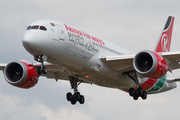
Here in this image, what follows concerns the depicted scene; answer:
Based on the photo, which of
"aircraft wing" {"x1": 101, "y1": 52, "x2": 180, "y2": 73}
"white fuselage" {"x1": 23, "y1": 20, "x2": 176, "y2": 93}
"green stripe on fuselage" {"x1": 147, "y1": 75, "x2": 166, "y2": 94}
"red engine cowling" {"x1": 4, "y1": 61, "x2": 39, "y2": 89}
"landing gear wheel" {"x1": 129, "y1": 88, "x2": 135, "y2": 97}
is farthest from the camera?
"green stripe on fuselage" {"x1": 147, "y1": 75, "x2": 166, "y2": 94}

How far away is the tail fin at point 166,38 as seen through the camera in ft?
141

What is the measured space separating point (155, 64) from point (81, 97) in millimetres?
9652

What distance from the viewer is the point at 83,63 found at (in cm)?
3100

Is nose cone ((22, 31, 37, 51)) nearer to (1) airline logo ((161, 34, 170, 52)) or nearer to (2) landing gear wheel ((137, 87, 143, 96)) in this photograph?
(2) landing gear wheel ((137, 87, 143, 96))

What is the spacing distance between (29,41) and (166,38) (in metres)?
21.7

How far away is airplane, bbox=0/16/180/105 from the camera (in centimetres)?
2853

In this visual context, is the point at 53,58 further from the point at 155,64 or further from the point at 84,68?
the point at 155,64

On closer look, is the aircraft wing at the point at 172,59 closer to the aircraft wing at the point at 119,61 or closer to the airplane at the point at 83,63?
the airplane at the point at 83,63

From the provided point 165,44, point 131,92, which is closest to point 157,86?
point 131,92

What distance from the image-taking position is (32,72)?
35.0m

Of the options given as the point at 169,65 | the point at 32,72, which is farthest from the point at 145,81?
the point at 32,72

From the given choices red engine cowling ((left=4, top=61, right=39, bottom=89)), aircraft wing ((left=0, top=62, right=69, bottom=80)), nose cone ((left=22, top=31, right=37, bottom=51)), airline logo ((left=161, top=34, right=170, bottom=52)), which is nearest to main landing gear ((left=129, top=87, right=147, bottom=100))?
aircraft wing ((left=0, top=62, right=69, bottom=80))

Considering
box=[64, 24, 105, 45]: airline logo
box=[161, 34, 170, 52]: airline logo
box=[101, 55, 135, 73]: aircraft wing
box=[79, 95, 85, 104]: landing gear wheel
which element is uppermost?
box=[161, 34, 170, 52]: airline logo

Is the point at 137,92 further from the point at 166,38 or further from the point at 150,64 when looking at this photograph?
the point at 166,38
